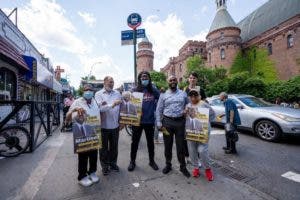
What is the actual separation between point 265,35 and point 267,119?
A: 36.9 m

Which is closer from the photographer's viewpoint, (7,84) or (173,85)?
(173,85)

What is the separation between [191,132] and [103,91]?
189 cm

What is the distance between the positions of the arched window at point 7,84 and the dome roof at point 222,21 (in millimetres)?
41407

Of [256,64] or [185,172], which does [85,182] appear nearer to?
[185,172]

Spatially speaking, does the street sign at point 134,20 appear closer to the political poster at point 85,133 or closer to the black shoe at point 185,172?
the political poster at point 85,133

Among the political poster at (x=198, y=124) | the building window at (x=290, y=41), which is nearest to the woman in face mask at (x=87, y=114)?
the political poster at (x=198, y=124)

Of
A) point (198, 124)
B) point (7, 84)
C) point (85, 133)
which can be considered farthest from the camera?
point (7, 84)

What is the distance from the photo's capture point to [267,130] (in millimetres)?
6605

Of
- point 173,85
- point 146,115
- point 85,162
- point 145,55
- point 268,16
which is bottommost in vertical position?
point 85,162

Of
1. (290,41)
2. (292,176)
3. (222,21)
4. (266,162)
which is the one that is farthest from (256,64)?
(292,176)

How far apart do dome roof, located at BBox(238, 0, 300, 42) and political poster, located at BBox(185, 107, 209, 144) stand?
3771 centimetres

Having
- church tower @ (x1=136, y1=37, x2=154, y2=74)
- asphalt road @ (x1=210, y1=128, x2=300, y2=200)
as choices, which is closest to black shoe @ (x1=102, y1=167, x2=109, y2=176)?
asphalt road @ (x1=210, y1=128, x2=300, y2=200)

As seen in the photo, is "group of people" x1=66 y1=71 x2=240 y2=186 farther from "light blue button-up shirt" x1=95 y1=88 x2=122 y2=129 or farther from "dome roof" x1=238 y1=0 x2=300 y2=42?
"dome roof" x1=238 y1=0 x2=300 y2=42

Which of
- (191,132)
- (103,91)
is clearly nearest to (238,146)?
(191,132)
